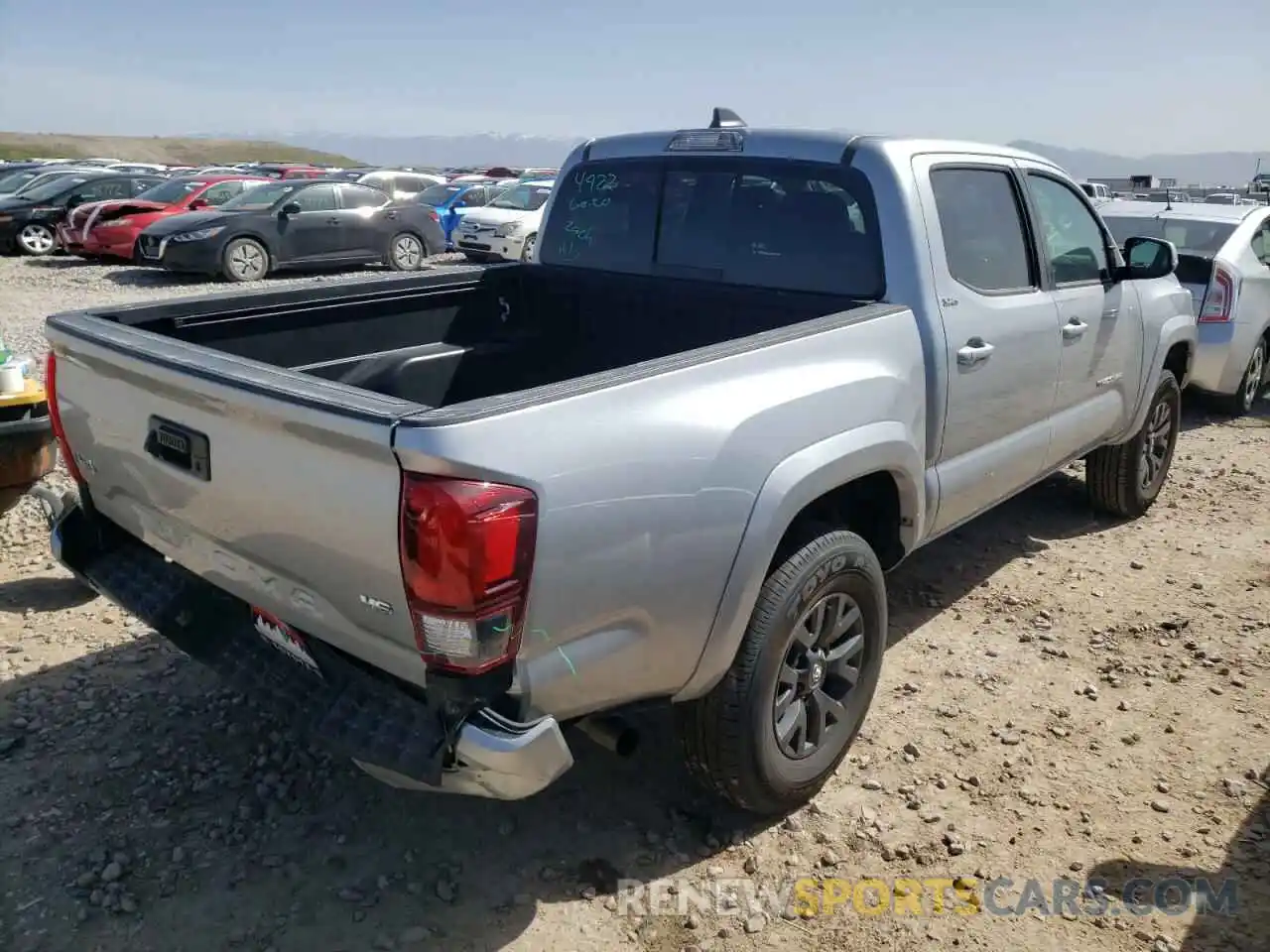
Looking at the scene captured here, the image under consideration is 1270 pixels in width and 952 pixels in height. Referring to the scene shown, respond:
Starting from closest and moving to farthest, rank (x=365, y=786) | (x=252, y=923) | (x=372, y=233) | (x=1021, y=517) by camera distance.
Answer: (x=252, y=923)
(x=365, y=786)
(x=1021, y=517)
(x=372, y=233)

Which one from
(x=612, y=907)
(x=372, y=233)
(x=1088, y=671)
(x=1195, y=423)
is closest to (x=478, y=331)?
(x=612, y=907)

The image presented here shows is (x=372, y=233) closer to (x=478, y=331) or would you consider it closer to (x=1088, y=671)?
(x=478, y=331)

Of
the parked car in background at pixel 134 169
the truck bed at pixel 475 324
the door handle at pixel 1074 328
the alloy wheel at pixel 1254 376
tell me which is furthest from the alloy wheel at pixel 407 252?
the door handle at pixel 1074 328

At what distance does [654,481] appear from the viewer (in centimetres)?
225

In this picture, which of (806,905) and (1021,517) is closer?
(806,905)

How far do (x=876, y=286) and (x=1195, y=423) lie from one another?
5.64 metres

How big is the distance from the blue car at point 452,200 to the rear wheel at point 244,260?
4087 mm

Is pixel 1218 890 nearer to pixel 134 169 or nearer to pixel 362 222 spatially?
pixel 362 222

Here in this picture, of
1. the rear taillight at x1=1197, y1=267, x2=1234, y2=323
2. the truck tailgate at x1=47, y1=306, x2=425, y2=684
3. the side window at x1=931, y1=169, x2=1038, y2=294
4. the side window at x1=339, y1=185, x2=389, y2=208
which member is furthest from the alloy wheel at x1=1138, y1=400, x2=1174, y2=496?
the side window at x1=339, y1=185, x2=389, y2=208

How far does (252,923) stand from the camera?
2.55m

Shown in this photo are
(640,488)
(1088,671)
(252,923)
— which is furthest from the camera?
(1088,671)

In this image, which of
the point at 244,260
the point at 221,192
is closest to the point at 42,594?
the point at 244,260

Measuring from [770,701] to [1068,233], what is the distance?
9.35ft

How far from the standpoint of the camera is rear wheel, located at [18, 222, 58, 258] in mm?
18078
